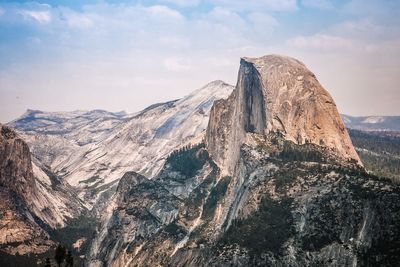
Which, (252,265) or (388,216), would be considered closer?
(388,216)

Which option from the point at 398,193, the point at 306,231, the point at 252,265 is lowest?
the point at 252,265

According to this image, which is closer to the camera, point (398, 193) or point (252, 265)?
point (398, 193)

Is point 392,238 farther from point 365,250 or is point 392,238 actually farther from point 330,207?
point 330,207

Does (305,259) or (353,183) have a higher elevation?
(353,183)

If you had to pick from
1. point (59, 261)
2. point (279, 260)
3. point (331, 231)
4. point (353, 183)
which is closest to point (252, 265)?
point (279, 260)

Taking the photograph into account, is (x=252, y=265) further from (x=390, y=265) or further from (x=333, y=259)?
(x=390, y=265)

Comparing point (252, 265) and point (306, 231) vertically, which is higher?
point (306, 231)

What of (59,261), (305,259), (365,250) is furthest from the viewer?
(305,259)

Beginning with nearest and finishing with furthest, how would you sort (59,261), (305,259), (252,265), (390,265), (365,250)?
(59,261) → (390,265) → (365,250) → (305,259) → (252,265)

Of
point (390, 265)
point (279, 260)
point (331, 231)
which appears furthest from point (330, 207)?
point (390, 265)
